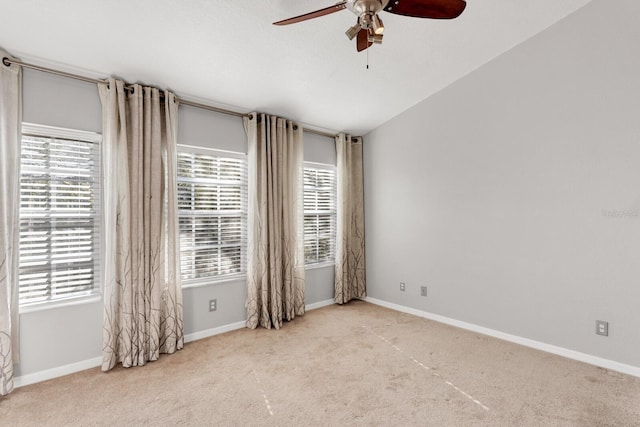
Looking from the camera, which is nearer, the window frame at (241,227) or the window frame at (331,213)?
the window frame at (241,227)

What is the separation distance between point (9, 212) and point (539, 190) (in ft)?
15.1

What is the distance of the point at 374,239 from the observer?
462cm

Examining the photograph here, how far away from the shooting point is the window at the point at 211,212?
3320 millimetres

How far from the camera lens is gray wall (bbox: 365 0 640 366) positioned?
8.44 ft

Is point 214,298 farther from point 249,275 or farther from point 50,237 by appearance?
point 50,237

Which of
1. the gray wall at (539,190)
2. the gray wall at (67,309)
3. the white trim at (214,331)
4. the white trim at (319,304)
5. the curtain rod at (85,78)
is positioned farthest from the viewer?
the white trim at (319,304)

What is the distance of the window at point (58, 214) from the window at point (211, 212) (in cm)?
78

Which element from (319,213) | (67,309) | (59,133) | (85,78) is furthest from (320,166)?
(67,309)

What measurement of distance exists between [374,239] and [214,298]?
240cm

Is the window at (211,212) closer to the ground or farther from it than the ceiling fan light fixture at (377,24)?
closer to the ground

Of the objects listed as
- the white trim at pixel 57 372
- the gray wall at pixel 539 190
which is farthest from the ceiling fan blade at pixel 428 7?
the white trim at pixel 57 372

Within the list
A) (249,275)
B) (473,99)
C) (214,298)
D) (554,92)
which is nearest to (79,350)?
(214,298)

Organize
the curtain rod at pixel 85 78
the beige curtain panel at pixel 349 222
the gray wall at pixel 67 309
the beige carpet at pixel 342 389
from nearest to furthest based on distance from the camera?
the beige carpet at pixel 342 389 < the curtain rod at pixel 85 78 < the gray wall at pixel 67 309 < the beige curtain panel at pixel 349 222

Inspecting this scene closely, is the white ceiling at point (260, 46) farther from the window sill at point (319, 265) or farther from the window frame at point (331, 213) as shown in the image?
the window sill at point (319, 265)
